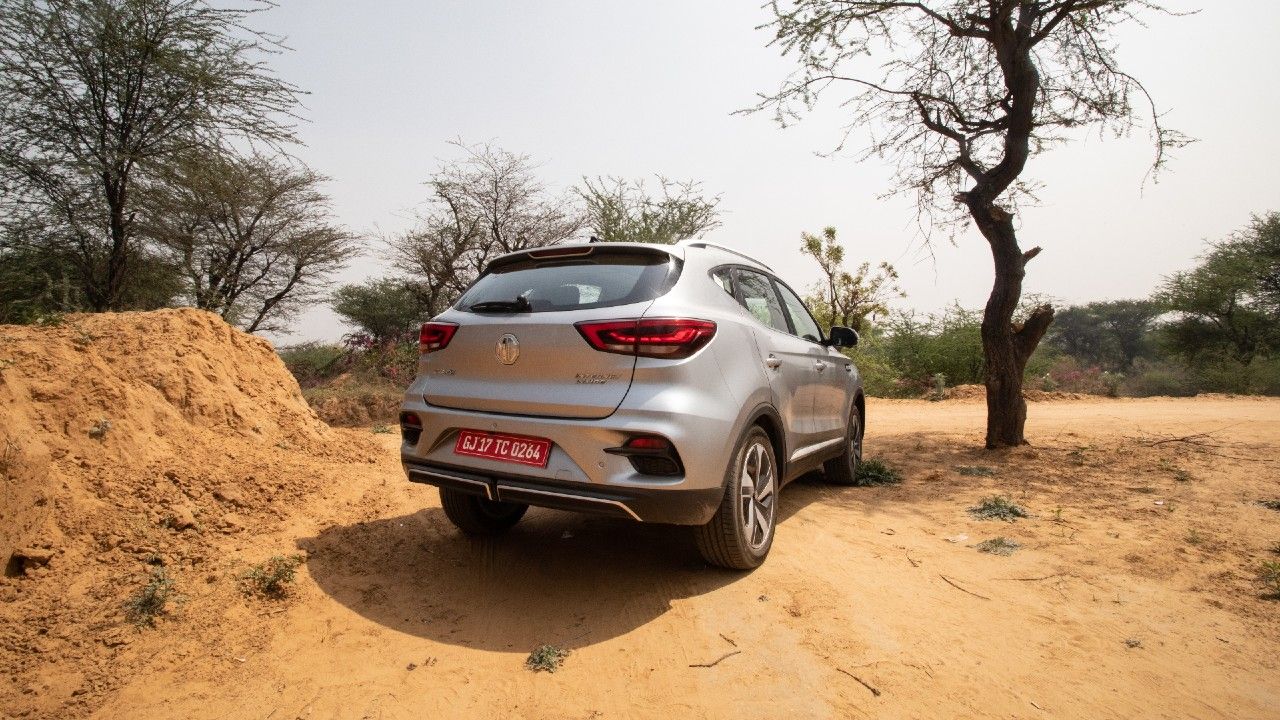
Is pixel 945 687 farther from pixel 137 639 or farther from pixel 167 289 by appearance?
pixel 167 289

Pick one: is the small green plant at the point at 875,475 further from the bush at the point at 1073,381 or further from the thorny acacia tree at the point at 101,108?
the bush at the point at 1073,381

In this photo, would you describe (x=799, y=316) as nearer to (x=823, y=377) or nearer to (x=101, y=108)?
(x=823, y=377)

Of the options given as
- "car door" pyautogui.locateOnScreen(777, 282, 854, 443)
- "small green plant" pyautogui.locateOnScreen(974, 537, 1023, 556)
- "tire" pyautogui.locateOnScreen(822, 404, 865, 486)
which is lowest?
"small green plant" pyautogui.locateOnScreen(974, 537, 1023, 556)

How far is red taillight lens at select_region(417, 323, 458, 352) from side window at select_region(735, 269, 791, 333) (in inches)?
63.9

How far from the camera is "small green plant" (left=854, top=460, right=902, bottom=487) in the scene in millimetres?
5699

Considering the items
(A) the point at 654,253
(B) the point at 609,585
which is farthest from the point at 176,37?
(B) the point at 609,585

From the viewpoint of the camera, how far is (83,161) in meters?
5.89

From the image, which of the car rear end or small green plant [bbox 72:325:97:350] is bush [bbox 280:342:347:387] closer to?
small green plant [bbox 72:325:97:350]

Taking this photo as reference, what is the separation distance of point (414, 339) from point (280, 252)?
3485 millimetres

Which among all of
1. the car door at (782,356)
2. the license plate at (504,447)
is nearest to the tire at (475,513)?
the license plate at (504,447)

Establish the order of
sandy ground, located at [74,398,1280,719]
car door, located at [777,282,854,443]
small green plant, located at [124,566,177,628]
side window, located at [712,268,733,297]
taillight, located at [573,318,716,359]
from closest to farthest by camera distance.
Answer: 1. sandy ground, located at [74,398,1280,719]
2. small green plant, located at [124,566,177,628]
3. taillight, located at [573,318,716,359]
4. side window, located at [712,268,733,297]
5. car door, located at [777,282,854,443]

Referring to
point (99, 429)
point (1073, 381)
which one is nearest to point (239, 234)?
point (99, 429)

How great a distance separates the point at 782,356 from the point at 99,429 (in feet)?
12.7

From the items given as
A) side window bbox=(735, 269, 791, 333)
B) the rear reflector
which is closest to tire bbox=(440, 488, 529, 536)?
the rear reflector
